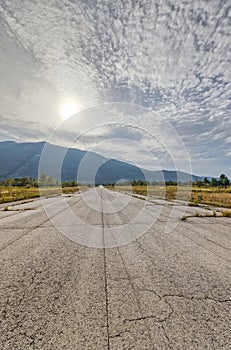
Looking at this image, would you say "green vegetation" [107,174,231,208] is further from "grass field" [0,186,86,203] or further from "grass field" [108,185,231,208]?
"grass field" [0,186,86,203]

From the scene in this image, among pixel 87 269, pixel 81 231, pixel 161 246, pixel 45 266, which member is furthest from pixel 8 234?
pixel 161 246

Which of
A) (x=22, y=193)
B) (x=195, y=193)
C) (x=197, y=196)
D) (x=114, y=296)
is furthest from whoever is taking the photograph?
(x=195, y=193)

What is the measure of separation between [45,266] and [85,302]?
173 centimetres

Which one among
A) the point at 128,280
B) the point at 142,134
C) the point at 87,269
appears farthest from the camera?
the point at 142,134

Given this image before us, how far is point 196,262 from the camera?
191 inches

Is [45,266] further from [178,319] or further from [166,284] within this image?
[178,319]

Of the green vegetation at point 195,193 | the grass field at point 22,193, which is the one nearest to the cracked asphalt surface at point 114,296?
the green vegetation at point 195,193

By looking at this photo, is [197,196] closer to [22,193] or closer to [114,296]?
[22,193]

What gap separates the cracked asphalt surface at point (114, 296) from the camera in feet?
7.76

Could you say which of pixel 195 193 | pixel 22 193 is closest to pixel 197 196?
pixel 195 193

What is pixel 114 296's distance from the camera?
10.7 ft

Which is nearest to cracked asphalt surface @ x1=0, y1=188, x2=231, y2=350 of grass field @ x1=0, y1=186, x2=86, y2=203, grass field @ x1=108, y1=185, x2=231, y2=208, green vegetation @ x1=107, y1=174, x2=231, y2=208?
green vegetation @ x1=107, y1=174, x2=231, y2=208

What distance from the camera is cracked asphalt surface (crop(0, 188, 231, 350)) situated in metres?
2.37

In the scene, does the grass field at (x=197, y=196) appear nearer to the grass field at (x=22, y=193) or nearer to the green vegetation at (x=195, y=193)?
the green vegetation at (x=195, y=193)
